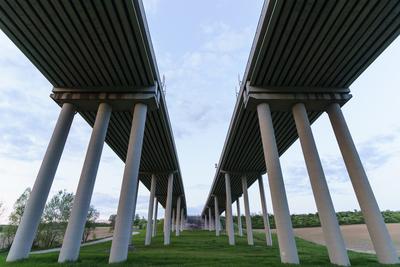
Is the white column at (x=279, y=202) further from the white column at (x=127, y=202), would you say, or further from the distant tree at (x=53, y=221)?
the distant tree at (x=53, y=221)

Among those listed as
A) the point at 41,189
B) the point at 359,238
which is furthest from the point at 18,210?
the point at 359,238

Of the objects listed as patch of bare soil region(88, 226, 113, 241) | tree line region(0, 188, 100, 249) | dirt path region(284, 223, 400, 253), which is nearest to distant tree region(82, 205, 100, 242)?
patch of bare soil region(88, 226, 113, 241)

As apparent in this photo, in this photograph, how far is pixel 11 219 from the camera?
28.8 metres

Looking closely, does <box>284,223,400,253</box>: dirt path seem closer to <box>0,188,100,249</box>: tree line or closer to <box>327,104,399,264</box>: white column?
<box>327,104,399,264</box>: white column

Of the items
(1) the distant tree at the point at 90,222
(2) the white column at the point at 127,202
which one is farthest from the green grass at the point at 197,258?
(1) the distant tree at the point at 90,222

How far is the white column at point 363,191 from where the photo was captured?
35.7ft

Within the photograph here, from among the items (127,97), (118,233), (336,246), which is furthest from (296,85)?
(118,233)

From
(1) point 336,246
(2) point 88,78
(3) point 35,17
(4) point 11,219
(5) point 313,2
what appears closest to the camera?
(5) point 313,2

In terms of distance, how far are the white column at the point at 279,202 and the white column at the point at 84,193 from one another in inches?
356

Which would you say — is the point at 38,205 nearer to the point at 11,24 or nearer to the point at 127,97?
the point at 127,97

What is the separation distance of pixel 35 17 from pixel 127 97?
5.51m

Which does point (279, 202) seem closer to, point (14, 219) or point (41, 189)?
point (41, 189)

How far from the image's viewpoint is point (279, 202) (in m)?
11.8

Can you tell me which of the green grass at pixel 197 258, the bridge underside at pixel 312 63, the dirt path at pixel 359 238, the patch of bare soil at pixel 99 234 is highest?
the bridge underside at pixel 312 63
